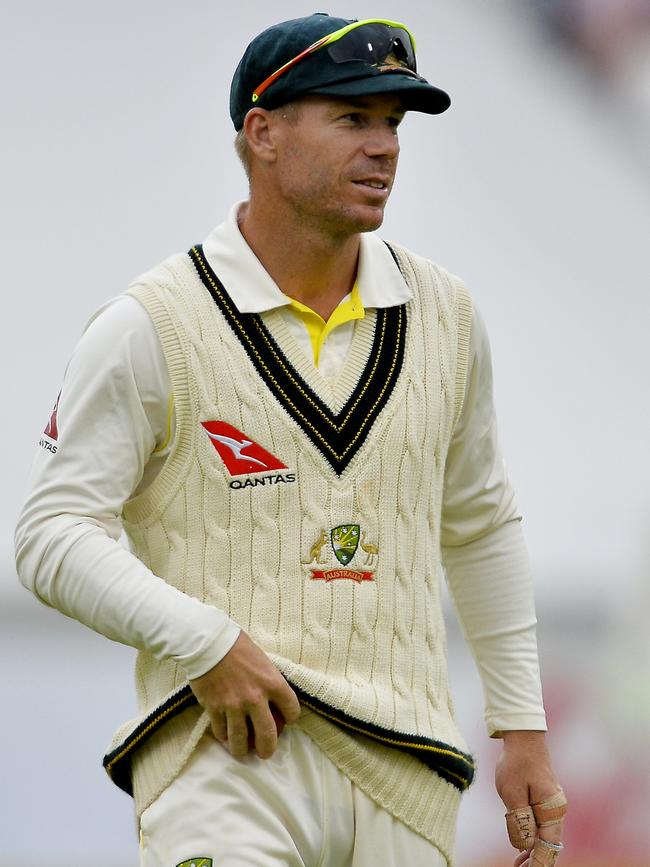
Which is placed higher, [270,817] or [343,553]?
[343,553]

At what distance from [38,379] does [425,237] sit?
0.98 metres

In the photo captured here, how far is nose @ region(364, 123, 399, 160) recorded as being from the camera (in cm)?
206

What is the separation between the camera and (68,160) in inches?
167

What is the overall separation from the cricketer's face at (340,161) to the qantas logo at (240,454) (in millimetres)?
276

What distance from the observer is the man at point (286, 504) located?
6.36 ft

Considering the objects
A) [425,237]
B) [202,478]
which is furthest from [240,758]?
[425,237]

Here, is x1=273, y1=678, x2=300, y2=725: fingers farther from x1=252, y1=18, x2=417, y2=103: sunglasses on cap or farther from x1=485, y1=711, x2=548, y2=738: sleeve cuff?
x1=252, y1=18, x2=417, y2=103: sunglasses on cap

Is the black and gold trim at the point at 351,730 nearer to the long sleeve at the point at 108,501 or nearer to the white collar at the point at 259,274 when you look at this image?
the long sleeve at the point at 108,501

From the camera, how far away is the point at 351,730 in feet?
6.53

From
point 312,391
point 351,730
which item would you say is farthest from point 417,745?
point 312,391

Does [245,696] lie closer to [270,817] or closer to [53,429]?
[270,817]

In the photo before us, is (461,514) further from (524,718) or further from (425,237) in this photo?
(425,237)

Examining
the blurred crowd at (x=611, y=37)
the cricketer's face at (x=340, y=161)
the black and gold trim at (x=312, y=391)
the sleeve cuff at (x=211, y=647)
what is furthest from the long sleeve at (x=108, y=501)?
the blurred crowd at (x=611, y=37)

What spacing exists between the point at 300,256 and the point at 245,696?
54 cm
